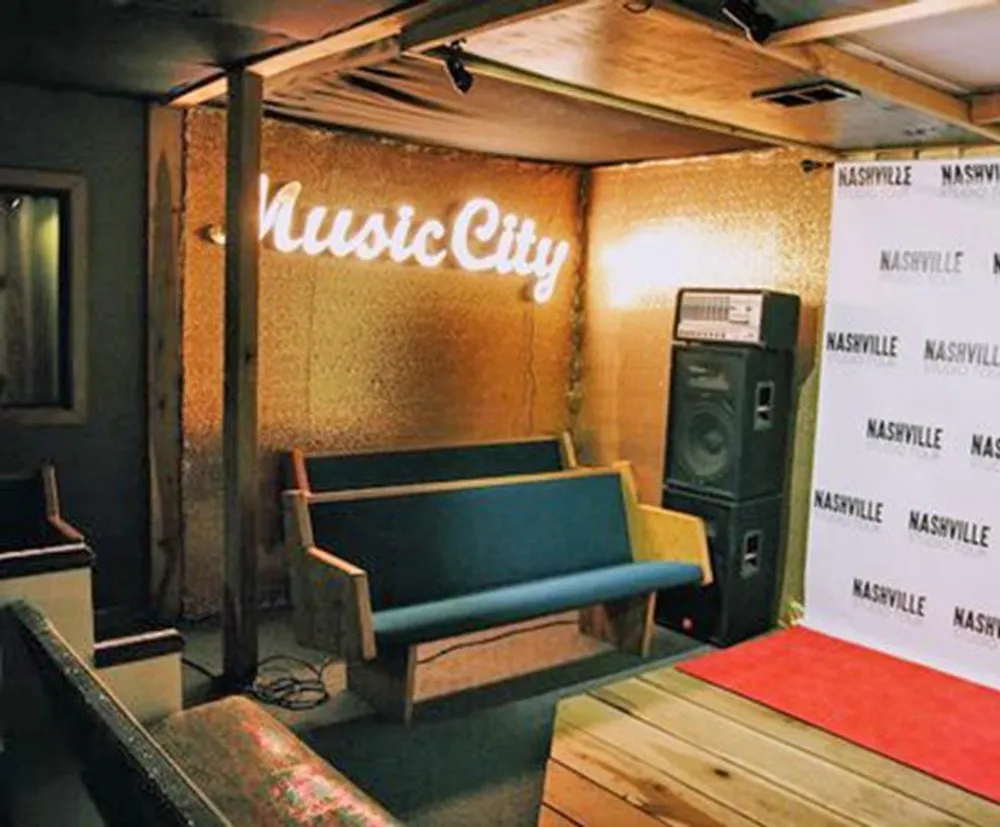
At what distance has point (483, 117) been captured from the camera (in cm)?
464

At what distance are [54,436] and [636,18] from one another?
3347 millimetres

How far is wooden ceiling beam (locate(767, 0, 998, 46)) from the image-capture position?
7.99 ft

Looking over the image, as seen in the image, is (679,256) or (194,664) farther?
(679,256)

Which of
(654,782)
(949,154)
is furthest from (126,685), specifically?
(949,154)

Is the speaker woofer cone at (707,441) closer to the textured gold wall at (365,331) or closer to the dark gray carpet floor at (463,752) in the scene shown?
the dark gray carpet floor at (463,752)

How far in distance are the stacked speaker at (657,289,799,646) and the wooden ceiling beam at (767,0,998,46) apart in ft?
6.92

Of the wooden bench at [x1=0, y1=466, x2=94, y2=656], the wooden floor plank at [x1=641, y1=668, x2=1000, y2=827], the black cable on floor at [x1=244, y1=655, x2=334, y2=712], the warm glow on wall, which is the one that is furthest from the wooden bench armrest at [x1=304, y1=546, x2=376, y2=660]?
the warm glow on wall

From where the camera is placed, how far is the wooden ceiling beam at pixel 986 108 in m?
3.70

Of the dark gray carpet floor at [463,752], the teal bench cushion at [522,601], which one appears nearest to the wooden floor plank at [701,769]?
the dark gray carpet floor at [463,752]

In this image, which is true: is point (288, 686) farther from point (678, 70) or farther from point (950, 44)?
point (950, 44)

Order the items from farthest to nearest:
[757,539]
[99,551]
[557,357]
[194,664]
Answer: [557,357], [757,539], [99,551], [194,664]

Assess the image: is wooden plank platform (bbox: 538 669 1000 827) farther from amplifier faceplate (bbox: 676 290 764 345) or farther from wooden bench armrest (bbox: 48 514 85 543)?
amplifier faceplate (bbox: 676 290 764 345)

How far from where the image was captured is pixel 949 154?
4.46 meters

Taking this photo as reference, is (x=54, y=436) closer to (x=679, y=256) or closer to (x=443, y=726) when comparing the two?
(x=443, y=726)
